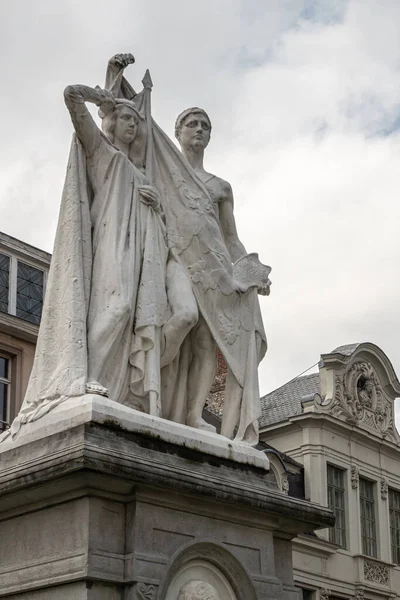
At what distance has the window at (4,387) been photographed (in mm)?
24938

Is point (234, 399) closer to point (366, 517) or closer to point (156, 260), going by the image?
point (156, 260)

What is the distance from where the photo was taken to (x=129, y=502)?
7.51 m

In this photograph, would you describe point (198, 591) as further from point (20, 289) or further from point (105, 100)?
point (20, 289)

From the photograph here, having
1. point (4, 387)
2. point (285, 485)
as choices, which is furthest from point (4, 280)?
point (285, 485)

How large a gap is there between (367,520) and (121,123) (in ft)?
87.0

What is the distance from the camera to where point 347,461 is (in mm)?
33719

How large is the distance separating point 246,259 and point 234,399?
1104 mm

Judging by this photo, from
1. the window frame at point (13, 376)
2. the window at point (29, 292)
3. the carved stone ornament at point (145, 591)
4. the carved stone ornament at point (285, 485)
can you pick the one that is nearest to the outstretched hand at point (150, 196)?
the carved stone ornament at point (145, 591)

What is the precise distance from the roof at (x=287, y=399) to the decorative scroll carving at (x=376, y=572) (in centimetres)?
455

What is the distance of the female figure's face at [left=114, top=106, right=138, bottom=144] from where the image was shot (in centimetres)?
905

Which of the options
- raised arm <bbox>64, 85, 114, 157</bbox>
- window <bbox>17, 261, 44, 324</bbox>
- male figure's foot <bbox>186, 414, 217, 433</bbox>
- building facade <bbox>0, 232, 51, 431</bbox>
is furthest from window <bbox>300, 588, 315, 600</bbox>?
raised arm <bbox>64, 85, 114, 157</bbox>

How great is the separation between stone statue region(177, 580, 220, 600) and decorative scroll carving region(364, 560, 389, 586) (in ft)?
86.0

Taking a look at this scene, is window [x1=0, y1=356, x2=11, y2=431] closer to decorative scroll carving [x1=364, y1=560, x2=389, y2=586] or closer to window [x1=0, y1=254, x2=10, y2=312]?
window [x1=0, y1=254, x2=10, y2=312]

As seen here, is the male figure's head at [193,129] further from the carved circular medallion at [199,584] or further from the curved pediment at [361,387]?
the curved pediment at [361,387]
